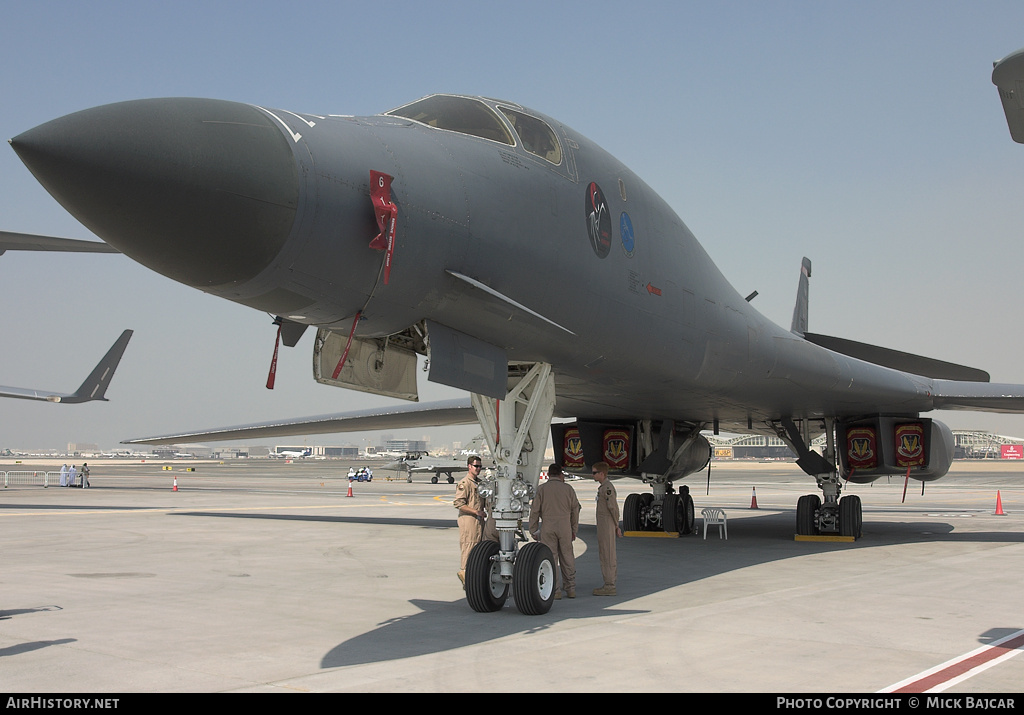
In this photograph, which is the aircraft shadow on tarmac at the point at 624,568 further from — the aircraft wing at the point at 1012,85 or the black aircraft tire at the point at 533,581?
the aircraft wing at the point at 1012,85

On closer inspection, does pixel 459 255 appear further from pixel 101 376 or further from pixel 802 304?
pixel 101 376

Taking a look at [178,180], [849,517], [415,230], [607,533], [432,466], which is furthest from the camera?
[432,466]

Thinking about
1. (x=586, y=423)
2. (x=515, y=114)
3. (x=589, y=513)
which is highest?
(x=515, y=114)

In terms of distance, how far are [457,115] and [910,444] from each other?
34.8ft

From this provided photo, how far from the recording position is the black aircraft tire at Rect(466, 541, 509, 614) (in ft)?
23.0

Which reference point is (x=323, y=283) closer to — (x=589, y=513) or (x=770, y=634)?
(x=770, y=634)

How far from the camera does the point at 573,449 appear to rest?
14.2 meters

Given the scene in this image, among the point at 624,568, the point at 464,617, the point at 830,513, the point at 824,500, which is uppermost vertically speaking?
the point at 824,500

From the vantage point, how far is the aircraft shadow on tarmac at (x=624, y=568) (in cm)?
588

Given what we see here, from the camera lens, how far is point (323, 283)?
16.8 ft

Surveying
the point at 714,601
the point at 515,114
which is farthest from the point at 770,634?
the point at 515,114

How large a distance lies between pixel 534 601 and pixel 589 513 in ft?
54.1

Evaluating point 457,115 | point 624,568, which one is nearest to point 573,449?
point 624,568

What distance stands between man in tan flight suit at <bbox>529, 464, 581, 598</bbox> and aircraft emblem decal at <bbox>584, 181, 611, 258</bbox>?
2.21 metres
